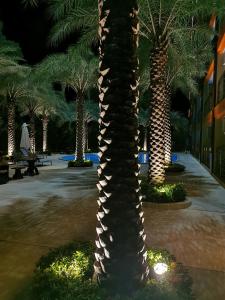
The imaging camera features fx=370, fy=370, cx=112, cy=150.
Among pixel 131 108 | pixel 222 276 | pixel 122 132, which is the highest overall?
pixel 131 108

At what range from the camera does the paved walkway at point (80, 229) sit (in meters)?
5.98

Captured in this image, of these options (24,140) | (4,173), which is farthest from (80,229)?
(24,140)

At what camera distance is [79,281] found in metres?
4.66

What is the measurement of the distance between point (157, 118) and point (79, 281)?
29.8 feet

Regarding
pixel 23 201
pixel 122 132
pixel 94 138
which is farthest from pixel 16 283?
pixel 94 138

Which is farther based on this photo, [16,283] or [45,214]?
[45,214]

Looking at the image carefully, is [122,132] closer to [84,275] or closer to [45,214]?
[84,275]

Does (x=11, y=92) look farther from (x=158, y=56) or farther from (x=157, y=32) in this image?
(x=158, y=56)

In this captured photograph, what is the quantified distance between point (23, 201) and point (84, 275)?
7.50m

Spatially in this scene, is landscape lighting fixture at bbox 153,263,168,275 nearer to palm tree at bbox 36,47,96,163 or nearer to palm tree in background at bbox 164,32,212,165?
Result: palm tree in background at bbox 164,32,212,165

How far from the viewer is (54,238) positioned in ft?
26.1

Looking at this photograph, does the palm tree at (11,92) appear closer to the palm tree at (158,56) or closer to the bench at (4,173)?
the bench at (4,173)

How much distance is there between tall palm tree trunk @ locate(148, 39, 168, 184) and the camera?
13023mm

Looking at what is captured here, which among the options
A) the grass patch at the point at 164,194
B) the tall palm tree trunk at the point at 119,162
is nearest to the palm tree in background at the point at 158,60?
the grass patch at the point at 164,194
